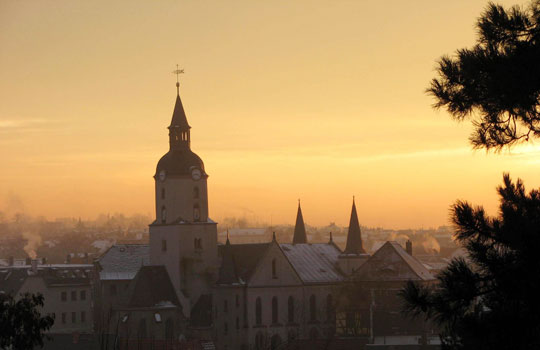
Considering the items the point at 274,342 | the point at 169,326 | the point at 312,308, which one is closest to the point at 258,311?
the point at 312,308

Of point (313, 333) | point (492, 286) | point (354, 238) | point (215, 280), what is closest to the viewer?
point (492, 286)

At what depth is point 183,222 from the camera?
8919 centimetres

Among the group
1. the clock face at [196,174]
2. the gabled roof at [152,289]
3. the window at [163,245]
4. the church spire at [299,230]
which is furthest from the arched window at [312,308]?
the church spire at [299,230]

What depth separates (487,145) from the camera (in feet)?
62.4

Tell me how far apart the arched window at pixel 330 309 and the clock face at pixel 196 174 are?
14.5m

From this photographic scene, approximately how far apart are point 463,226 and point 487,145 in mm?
1817

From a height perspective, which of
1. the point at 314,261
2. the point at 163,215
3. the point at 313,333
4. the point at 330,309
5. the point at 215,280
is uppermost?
the point at 163,215

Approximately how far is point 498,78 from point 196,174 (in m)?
73.1

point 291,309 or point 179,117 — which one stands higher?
point 179,117

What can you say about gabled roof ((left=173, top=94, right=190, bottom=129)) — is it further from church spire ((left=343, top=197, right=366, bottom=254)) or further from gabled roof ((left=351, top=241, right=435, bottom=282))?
gabled roof ((left=351, top=241, right=435, bottom=282))

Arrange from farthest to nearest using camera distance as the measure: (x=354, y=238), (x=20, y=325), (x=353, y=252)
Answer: (x=354, y=238), (x=353, y=252), (x=20, y=325)

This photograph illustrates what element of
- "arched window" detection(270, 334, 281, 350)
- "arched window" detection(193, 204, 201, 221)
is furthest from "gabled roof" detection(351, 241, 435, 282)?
"arched window" detection(193, 204, 201, 221)

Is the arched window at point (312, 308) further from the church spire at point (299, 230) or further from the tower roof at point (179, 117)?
the church spire at point (299, 230)

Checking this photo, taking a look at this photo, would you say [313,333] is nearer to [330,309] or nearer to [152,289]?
[330,309]
